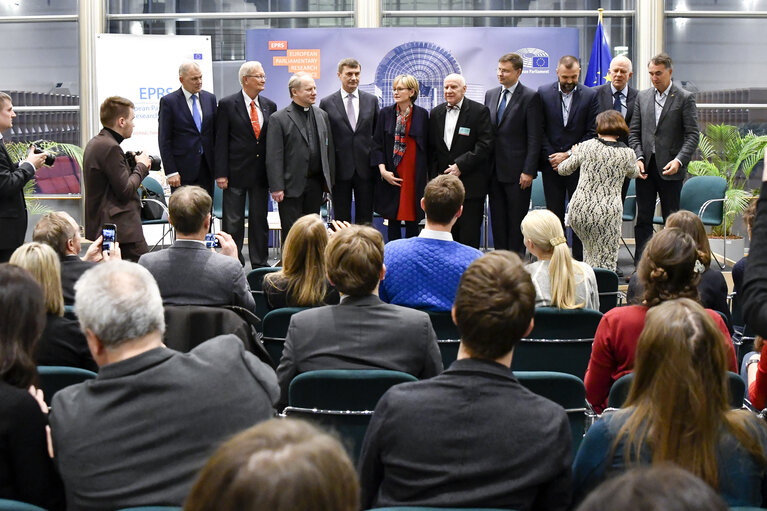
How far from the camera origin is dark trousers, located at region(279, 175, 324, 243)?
7.81m

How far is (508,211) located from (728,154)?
353 centimetres

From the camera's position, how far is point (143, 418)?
207cm

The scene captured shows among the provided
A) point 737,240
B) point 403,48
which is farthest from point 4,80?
point 737,240

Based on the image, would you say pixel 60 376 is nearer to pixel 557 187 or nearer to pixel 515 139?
pixel 515 139

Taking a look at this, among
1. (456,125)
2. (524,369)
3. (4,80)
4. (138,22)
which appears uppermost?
(138,22)

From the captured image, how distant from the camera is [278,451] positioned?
3.08ft

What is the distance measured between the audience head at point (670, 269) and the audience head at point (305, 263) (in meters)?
1.48

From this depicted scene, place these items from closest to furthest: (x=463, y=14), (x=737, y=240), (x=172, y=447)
Answer: 1. (x=172, y=447)
2. (x=737, y=240)
3. (x=463, y=14)

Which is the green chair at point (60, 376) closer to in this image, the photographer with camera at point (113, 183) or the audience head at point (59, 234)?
the audience head at point (59, 234)

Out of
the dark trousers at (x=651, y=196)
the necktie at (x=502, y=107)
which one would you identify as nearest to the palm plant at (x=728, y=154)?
the dark trousers at (x=651, y=196)

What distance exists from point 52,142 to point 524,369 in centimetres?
828

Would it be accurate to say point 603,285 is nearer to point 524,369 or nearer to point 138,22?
point 524,369

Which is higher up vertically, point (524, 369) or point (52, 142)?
point (52, 142)

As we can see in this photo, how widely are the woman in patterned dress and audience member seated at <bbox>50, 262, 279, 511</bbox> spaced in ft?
17.3
